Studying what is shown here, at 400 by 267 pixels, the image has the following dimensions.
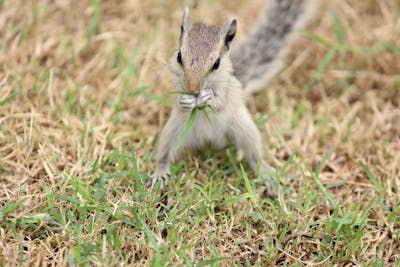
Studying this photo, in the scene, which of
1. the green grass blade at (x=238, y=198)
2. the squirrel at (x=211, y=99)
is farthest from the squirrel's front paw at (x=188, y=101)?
the green grass blade at (x=238, y=198)

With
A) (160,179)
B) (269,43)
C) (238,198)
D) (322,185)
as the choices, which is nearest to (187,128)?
(160,179)

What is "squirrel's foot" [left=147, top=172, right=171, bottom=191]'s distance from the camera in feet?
10.3

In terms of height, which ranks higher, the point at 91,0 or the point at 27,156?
the point at 91,0

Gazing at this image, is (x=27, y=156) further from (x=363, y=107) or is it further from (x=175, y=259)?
(x=363, y=107)

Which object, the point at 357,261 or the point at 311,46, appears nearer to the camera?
the point at 357,261

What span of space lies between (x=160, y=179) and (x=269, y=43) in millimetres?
1467

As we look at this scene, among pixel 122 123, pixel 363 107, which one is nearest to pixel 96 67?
pixel 122 123

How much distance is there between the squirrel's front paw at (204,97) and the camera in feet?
9.73

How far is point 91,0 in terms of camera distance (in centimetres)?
431

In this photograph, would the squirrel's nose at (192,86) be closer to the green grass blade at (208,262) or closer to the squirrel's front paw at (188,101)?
→ the squirrel's front paw at (188,101)

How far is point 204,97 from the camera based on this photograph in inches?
117

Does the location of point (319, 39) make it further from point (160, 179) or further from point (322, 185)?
point (160, 179)

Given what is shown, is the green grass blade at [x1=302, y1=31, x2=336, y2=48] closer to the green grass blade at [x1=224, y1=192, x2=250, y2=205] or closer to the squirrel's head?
the squirrel's head

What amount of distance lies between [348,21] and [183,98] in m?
2.21
